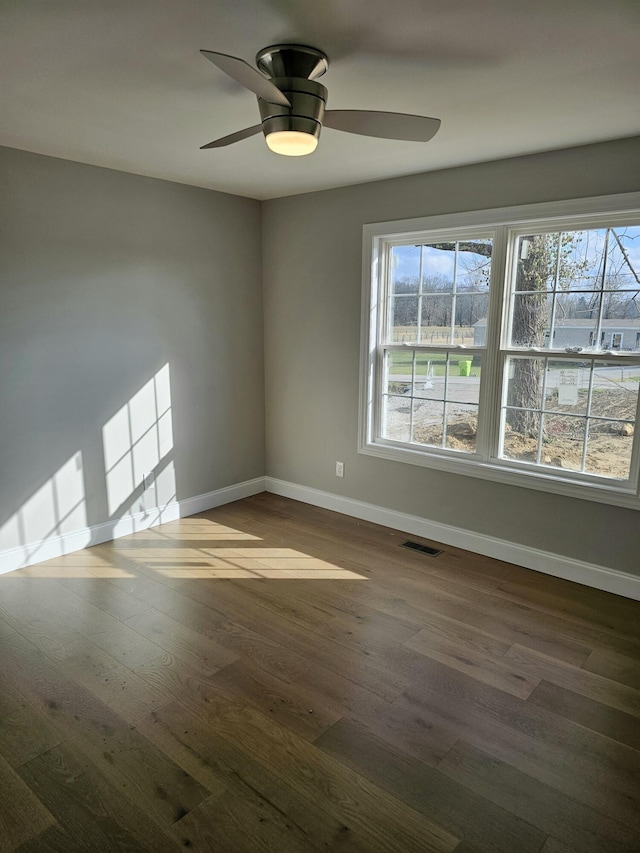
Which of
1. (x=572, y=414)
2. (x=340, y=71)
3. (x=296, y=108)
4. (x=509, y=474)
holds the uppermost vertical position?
(x=340, y=71)

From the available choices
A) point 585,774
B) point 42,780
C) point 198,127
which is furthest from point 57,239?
point 585,774

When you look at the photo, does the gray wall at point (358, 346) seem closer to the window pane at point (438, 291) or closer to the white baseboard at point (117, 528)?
the window pane at point (438, 291)

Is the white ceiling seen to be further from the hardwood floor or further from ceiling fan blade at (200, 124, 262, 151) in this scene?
the hardwood floor

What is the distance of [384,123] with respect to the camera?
2.08 metres

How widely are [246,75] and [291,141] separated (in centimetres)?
38

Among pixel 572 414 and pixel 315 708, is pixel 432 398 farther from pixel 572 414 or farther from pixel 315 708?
pixel 315 708

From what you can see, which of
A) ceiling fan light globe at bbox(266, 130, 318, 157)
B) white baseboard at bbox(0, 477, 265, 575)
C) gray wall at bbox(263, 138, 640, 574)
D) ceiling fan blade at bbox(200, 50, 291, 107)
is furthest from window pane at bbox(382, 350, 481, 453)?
ceiling fan blade at bbox(200, 50, 291, 107)

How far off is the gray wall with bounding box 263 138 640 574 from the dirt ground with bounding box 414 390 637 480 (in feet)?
0.73

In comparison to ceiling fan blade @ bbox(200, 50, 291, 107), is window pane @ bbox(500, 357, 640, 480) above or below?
below

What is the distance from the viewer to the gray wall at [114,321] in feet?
10.8

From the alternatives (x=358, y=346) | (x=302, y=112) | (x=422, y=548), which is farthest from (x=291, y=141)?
(x=422, y=548)

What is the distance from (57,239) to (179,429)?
5.06 feet

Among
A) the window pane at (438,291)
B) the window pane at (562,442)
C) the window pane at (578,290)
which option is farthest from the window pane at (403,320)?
the window pane at (562,442)

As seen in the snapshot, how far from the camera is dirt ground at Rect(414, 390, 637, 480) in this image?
312 cm
